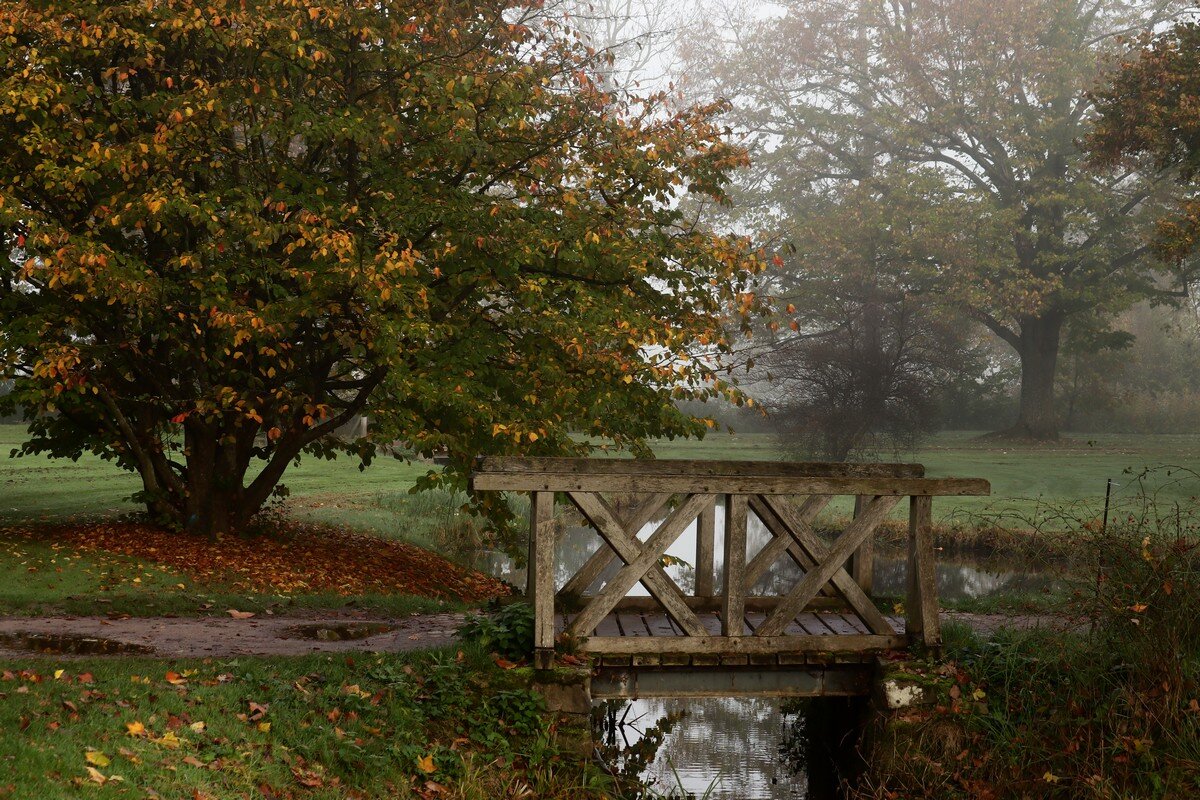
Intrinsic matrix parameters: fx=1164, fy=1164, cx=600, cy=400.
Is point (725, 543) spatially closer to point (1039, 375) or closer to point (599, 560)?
point (599, 560)

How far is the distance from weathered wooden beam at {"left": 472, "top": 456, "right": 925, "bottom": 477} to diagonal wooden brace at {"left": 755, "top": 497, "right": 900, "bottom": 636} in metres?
0.61

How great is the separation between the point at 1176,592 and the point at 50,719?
7.39 meters

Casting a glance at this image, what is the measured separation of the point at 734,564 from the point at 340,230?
6.02 meters

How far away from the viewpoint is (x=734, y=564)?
8609 millimetres

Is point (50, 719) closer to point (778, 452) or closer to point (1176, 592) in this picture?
point (1176, 592)

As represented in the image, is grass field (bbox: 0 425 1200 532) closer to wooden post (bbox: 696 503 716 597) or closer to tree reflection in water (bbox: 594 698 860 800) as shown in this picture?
tree reflection in water (bbox: 594 698 860 800)

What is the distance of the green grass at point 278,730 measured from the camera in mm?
6223

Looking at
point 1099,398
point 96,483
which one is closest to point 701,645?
point 96,483

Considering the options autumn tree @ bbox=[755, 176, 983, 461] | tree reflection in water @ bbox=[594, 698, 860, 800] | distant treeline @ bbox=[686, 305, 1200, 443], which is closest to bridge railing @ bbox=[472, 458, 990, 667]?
tree reflection in water @ bbox=[594, 698, 860, 800]

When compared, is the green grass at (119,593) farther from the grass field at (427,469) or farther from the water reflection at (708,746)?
the grass field at (427,469)

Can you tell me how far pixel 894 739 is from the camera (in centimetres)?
853

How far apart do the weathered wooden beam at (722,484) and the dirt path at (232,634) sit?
5.07 ft

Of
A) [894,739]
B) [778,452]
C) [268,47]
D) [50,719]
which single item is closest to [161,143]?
[268,47]

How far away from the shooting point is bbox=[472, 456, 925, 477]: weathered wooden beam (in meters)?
8.39
